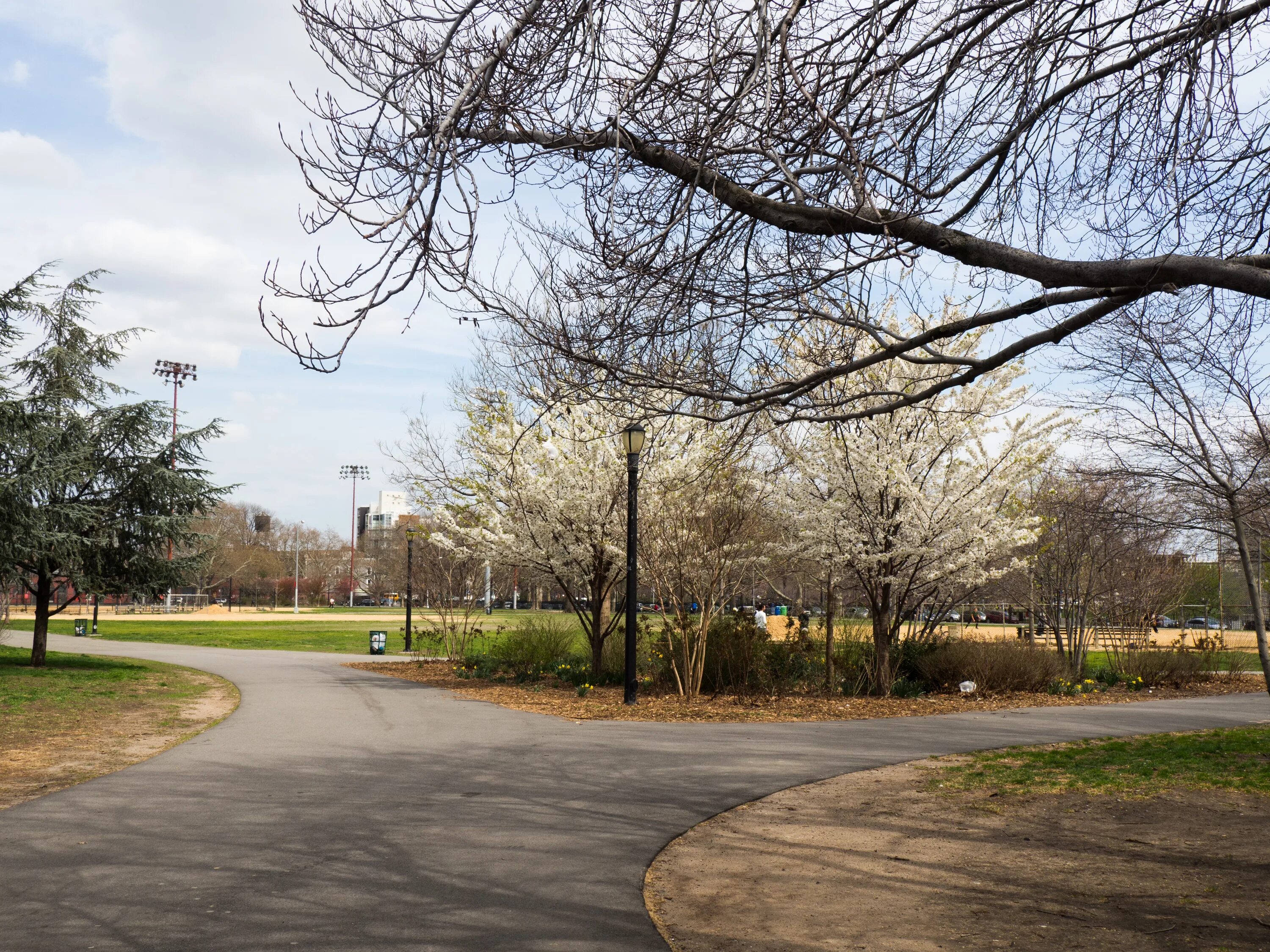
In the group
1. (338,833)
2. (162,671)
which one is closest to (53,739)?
(338,833)

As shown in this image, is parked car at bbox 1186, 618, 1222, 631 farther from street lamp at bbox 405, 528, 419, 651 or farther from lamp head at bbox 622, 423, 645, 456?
lamp head at bbox 622, 423, 645, 456

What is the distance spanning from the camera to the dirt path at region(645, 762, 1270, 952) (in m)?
4.62

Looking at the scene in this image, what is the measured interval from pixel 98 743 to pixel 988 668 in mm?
13405

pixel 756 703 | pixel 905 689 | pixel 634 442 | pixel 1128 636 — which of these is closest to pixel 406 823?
pixel 634 442

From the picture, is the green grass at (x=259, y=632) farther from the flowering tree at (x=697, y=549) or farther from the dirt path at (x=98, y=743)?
the dirt path at (x=98, y=743)

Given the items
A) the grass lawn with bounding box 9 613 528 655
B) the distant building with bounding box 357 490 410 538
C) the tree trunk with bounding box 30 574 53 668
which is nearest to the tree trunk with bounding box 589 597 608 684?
the grass lawn with bounding box 9 613 528 655

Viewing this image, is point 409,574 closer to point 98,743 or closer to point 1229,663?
point 98,743

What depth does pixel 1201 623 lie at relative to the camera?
192 feet

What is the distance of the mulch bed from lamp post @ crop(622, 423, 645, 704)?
1.30 ft

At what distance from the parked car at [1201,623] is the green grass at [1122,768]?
1599 inches

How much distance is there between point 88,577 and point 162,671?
253 cm

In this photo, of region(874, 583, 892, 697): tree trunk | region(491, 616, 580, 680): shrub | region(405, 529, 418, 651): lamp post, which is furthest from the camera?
region(405, 529, 418, 651): lamp post

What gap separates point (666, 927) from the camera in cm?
478

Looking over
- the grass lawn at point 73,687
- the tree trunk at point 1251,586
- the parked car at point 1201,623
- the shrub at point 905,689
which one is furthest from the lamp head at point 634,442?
the parked car at point 1201,623
